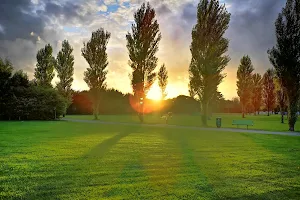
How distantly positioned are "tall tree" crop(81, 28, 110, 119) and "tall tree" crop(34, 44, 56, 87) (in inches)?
280

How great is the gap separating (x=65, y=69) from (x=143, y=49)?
659 inches

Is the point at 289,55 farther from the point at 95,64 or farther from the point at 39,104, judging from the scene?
the point at 39,104

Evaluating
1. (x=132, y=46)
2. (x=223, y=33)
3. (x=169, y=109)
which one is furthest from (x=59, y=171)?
(x=169, y=109)

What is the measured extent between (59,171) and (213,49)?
20.3 meters

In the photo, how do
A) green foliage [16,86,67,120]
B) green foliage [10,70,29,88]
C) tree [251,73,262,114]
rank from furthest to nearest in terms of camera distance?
tree [251,73,262,114]
green foliage [10,70,29,88]
green foliage [16,86,67,120]

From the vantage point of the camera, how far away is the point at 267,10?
54.2 feet

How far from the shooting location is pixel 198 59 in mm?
23547

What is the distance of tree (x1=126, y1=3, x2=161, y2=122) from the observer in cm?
2762

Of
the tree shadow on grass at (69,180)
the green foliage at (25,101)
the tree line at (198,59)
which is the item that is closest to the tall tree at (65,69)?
the tree line at (198,59)

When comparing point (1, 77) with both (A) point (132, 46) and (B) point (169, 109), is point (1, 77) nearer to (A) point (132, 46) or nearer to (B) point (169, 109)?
(A) point (132, 46)

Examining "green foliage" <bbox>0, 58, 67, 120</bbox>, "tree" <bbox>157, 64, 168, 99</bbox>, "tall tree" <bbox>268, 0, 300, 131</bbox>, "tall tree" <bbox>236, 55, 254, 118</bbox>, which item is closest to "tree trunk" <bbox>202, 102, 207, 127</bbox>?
"tall tree" <bbox>268, 0, 300, 131</bbox>

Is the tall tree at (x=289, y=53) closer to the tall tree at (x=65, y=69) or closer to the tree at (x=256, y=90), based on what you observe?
the tall tree at (x=65, y=69)

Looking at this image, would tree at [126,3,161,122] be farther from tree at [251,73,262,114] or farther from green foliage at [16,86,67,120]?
tree at [251,73,262,114]

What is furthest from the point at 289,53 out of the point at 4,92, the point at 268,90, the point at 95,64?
the point at 268,90
